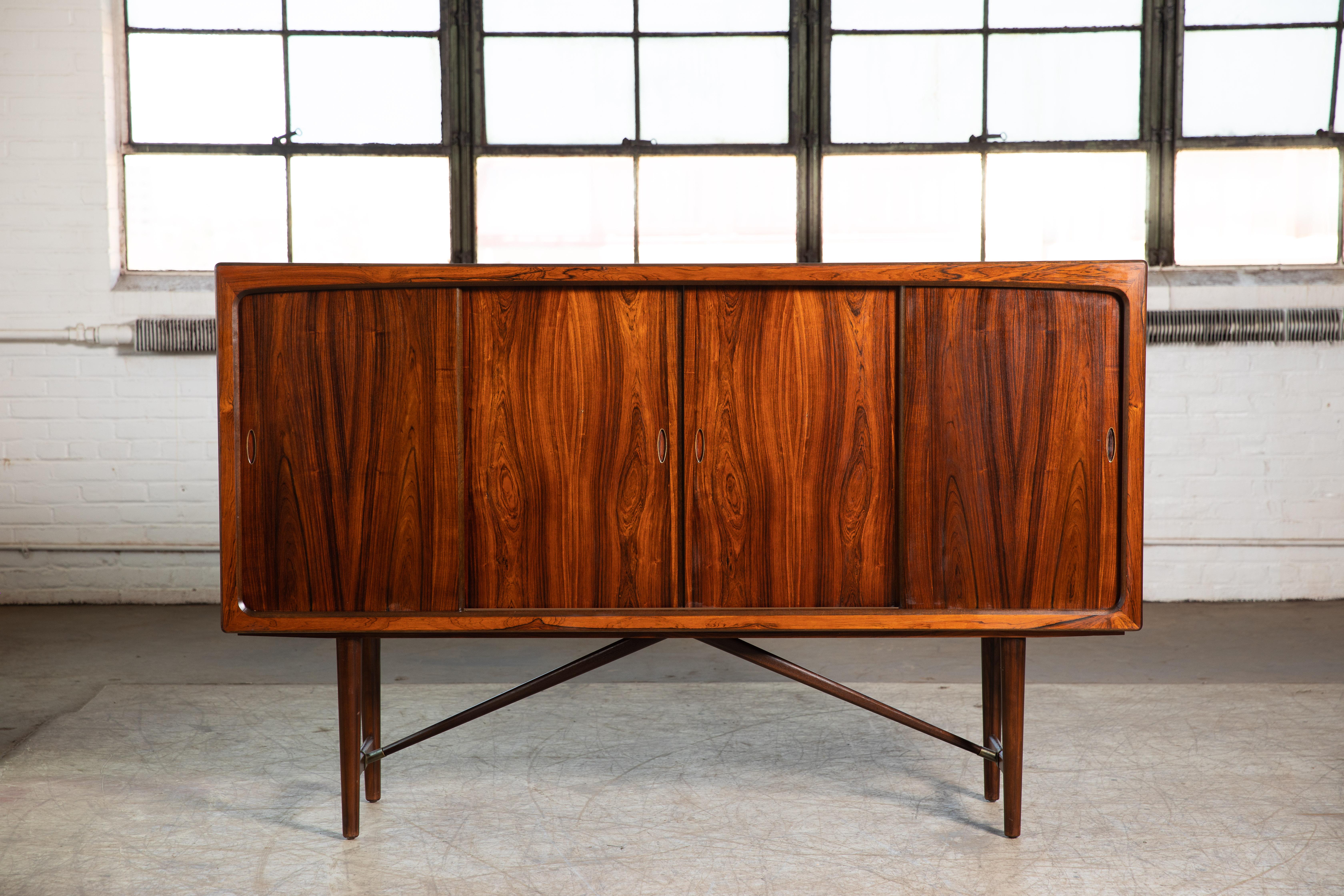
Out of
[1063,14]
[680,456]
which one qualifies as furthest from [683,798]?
[1063,14]

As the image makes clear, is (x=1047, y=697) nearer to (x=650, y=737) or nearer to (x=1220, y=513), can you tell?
(x=650, y=737)

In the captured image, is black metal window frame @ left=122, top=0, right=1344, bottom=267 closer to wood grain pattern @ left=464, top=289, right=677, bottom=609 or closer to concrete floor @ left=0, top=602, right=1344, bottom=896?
concrete floor @ left=0, top=602, right=1344, bottom=896

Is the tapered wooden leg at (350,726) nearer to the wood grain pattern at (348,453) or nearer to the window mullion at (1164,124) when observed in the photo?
the wood grain pattern at (348,453)

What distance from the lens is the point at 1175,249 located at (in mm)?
4059

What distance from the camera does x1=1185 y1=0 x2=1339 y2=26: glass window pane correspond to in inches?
155

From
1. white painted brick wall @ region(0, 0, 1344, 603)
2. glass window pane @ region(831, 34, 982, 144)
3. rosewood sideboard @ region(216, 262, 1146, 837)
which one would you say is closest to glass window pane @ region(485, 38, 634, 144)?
glass window pane @ region(831, 34, 982, 144)

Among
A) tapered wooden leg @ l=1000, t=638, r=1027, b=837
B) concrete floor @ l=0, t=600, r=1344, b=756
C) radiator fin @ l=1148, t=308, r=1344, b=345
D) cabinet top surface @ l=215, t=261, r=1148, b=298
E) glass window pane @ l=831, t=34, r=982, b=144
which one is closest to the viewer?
cabinet top surface @ l=215, t=261, r=1148, b=298

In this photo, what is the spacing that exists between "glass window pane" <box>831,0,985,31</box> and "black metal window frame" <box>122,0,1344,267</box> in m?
0.02

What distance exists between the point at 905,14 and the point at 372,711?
3.31 meters

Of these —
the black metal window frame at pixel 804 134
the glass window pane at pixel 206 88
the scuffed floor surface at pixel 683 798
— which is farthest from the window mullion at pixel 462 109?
the scuffed floor surface at pixel 683 798

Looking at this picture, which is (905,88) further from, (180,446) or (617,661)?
(180,446)

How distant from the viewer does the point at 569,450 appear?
1753 millimetres

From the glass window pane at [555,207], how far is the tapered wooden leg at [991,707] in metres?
2.44

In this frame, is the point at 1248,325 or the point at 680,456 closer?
the point at 680,456
